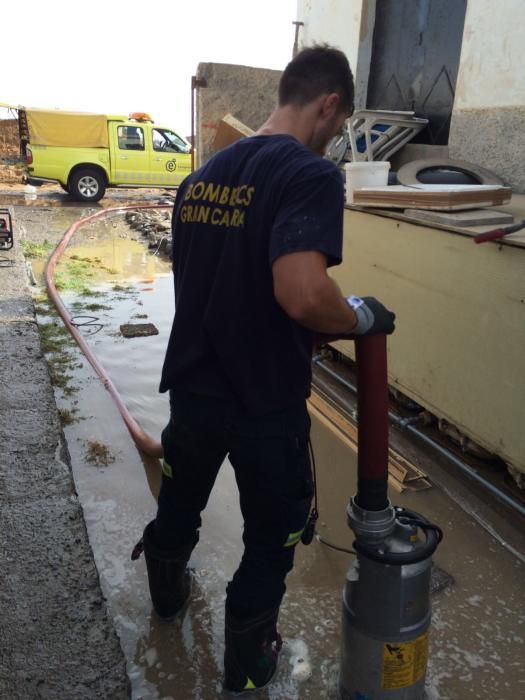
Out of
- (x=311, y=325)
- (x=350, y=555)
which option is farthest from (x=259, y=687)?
(x=311, y=325)

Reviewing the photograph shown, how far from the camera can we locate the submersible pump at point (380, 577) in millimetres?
1747

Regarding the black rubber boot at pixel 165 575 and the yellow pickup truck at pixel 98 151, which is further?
the yellow pickup truck at pixel 98 151

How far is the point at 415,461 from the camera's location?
355 cm

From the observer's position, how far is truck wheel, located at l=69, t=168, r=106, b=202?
1470 cm

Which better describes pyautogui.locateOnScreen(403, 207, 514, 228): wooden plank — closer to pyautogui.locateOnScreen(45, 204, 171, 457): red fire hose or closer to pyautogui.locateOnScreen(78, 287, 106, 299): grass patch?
pyautogui.locateOnScreen(45, 204, 171, 457): red fire hose

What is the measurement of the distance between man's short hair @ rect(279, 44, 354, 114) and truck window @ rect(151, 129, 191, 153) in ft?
46.3

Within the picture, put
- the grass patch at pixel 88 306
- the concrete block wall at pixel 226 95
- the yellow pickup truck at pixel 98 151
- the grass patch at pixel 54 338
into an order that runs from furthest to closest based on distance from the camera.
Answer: the yellow pickup truck at pixel 98 151
the concrete block wall at pixel 226 95
the grass patch at pixel 88 306
the grass patch at pixel 54 338

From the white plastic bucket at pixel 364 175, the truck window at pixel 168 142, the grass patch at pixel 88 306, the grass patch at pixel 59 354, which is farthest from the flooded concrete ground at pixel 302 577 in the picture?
the truck window at pixel 168 142

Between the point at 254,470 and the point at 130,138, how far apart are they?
14.6 m

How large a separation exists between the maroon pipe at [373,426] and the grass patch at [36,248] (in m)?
7.61

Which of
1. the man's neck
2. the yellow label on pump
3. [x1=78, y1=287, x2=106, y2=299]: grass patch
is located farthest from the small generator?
the yellow label on pump

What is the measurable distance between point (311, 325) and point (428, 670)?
54.1 inches

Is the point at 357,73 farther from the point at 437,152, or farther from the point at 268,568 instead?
the point at 268,568

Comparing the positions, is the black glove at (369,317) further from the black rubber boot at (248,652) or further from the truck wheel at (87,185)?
the truck wheel at (87,185)
